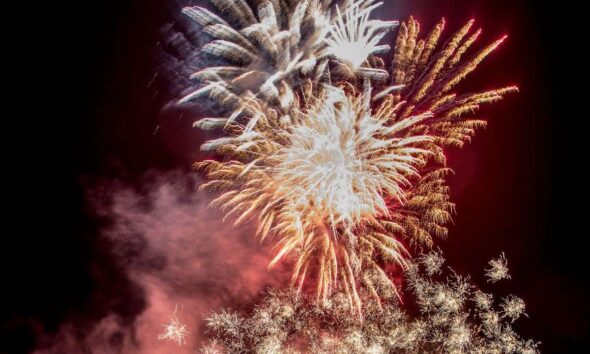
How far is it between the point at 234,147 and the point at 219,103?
1126mm

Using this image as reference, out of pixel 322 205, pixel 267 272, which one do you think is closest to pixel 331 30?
pixel 322 205

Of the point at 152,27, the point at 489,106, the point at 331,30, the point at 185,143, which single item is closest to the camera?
the point at 331,30

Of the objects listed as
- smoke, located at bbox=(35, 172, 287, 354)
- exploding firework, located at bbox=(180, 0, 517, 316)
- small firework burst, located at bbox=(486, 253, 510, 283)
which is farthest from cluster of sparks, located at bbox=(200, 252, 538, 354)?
exploding firework, located at bbox=(180, 0, 517, 316)

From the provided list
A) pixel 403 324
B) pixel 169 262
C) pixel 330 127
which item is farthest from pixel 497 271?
pixel 169 262

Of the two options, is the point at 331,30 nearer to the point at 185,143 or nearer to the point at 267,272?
the point at 185,143

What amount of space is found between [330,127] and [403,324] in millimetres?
6934

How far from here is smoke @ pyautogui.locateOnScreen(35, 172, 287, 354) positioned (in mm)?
13141

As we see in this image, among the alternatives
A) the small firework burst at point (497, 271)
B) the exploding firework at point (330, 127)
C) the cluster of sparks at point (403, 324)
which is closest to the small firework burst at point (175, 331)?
the cluster of sparks at point (403, 324)

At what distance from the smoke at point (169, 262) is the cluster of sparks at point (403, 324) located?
1.09 meters

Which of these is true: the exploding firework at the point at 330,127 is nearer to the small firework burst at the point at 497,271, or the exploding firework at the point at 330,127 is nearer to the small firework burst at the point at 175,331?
the small firework burst at the point at 497,271

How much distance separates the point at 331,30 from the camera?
8.57 meters

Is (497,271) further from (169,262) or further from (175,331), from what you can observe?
(169,262)

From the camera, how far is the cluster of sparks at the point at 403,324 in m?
11.5

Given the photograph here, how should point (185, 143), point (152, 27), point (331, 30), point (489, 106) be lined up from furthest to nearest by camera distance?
1. point (489, 106)
2. point (185, 143)
3. point (152, 27)
4. point (331, 30)
